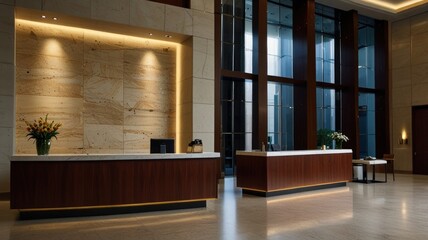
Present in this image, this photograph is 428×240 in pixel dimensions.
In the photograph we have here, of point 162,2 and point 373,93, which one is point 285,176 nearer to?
point 162,2

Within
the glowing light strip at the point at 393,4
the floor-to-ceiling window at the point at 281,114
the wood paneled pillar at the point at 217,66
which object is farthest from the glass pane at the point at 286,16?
the wood paneled pillar at the point at 217,66

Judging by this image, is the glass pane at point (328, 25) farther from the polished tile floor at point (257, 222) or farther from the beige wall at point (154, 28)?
the polished tile floor at point (257, 222)

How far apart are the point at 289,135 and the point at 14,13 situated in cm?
1074

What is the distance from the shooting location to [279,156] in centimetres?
916

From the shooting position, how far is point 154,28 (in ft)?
34.0

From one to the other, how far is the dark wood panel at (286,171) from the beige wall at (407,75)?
6968mm

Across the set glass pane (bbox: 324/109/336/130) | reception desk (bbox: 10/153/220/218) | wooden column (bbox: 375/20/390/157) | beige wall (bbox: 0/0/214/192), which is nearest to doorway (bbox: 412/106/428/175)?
wooden column (bbox: 375/20/390/157)

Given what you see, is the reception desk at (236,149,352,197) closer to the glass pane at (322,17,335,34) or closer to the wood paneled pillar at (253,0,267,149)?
the wood paneled pillar at (253,0,267,149)

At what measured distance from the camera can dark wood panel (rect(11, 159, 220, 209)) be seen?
6.18 metres

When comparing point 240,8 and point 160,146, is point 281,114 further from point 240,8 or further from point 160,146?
point 160,146

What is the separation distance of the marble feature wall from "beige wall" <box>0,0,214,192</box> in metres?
0.70

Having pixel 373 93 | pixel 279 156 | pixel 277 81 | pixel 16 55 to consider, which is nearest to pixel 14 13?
pixel 16 55

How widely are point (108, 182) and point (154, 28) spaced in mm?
5273

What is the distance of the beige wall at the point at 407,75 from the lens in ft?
50.5
